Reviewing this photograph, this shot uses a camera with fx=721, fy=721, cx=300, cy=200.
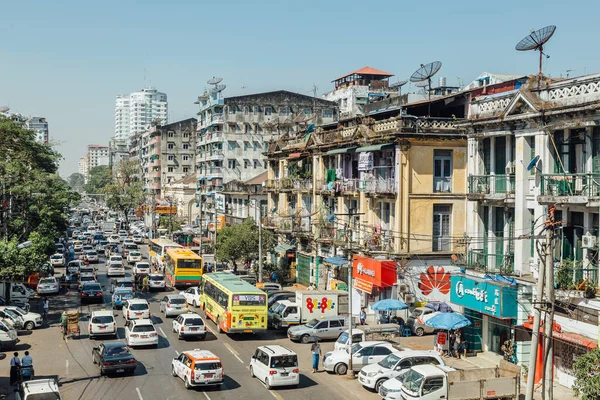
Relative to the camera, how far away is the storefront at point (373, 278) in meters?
43.9

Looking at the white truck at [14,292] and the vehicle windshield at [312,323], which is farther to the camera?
the white truck at [14,292]

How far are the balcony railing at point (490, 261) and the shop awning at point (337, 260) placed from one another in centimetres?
1546

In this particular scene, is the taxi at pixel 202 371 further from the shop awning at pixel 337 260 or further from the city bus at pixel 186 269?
the city bus at pixel 186 269

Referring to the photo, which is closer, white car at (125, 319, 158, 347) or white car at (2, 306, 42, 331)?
white car at (125, 319, 158, 347)

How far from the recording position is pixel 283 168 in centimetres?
6756

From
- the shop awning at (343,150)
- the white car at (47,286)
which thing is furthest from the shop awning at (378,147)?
the white car at (47,286)

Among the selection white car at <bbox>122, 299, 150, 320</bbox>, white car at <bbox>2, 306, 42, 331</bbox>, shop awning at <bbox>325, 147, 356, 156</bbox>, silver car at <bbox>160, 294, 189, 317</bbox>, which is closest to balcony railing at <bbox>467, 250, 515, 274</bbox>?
shop awning at <bbox>325, 147, 356, 156</bbox>

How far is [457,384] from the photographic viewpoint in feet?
83.0

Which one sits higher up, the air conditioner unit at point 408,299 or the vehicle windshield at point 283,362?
the air conditioner unit at point 408,299

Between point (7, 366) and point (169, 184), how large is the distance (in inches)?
4007

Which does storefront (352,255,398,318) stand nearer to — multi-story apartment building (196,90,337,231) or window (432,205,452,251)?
window (432,205,452,251)

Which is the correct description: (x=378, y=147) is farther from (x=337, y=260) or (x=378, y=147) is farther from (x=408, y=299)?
(x=337, y=260)

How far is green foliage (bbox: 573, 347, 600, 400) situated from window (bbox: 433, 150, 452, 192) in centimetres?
2420

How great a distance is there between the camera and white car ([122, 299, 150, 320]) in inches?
1704
